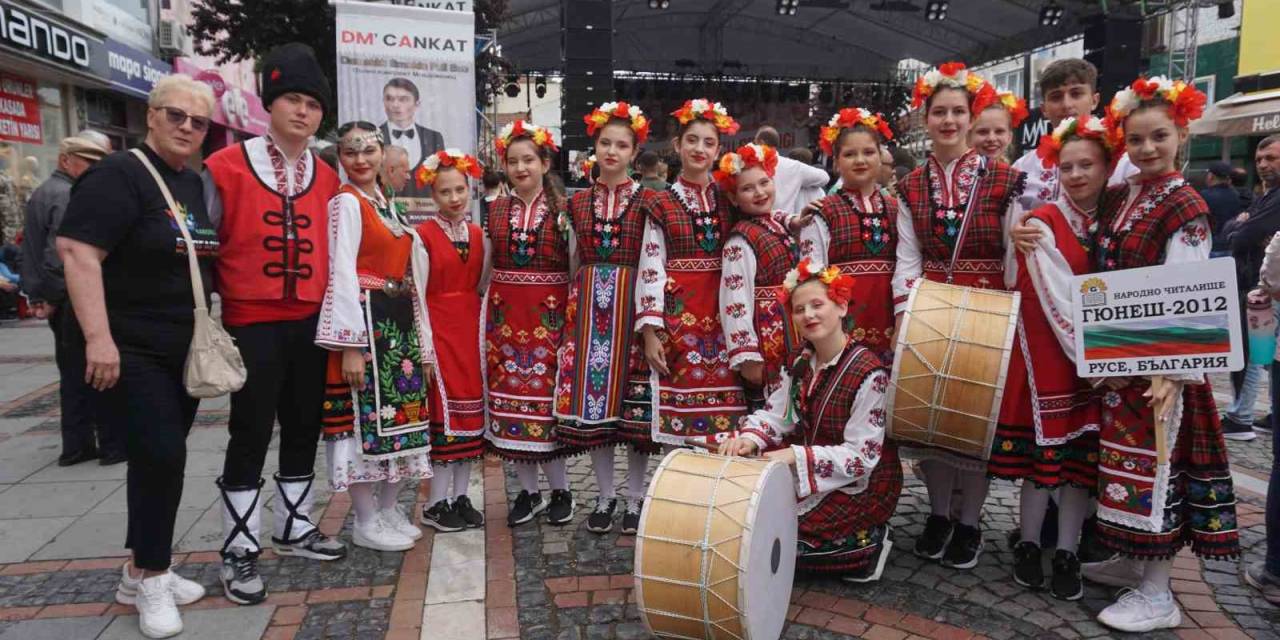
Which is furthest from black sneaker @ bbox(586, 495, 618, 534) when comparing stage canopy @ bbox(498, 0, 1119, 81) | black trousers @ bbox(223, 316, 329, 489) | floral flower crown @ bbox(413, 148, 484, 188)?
stage canopy @ bbox(498, 0, 1119, 81)

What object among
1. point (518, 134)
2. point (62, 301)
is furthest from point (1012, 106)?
point (62, 301)

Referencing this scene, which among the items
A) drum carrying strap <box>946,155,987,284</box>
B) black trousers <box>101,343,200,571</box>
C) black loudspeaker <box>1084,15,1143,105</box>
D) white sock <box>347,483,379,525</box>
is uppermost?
black loudspeaker <box>1084,15,1143,105</box>

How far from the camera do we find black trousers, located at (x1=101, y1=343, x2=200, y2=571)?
9.87 ft

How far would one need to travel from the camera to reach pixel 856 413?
3285mm

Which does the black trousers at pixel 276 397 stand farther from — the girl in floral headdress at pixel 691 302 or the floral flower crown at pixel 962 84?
the floral flower crown at pixel 962 84

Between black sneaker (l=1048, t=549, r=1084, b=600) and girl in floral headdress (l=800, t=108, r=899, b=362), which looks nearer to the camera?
black sneaker (l=1048, t=549, r=1084, b=600)

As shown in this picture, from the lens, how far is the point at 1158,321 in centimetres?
283

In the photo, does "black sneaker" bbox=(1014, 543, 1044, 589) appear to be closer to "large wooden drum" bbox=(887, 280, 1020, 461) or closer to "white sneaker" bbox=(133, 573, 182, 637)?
"large wooden drum" bbox=(887, 280, 1020, 461)

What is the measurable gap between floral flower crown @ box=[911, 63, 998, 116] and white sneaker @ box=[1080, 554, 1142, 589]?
205 cm

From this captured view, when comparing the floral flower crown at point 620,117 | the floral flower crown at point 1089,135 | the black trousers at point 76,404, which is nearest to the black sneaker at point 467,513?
the floral flower crown at point 620,117

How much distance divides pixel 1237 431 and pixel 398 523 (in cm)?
573

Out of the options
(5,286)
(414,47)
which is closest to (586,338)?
(414,47)

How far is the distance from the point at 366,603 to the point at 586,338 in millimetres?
1497

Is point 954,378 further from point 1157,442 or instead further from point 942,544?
point 942,544
